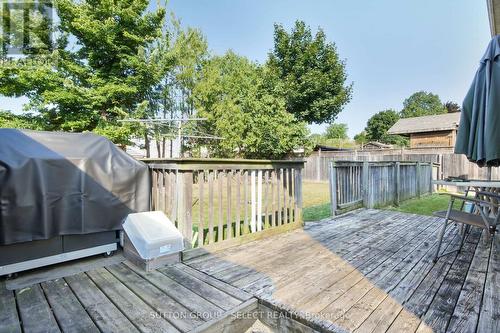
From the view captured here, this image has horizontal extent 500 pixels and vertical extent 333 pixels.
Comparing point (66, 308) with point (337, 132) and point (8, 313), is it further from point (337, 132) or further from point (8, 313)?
point (337, 132)

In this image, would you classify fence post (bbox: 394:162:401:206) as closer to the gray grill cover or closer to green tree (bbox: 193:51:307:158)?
the gray grill cover

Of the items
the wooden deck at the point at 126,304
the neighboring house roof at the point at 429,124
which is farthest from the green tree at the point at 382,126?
the wooden deck at the point at 126,304

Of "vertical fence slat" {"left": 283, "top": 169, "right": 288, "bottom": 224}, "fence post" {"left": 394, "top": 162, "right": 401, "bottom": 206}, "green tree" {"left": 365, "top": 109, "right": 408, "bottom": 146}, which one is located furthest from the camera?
"green tree" {"left": 365, "top": 109, "right": 408, "bottom": 146}

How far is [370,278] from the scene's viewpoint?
91.0 inches

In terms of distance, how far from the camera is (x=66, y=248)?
2.56m

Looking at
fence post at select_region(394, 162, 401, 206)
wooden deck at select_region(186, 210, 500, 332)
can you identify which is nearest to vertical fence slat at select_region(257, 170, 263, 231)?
wooden deck at select_region(186, 210, 500, 332)

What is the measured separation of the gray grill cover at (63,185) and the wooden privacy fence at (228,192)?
36 centimetres

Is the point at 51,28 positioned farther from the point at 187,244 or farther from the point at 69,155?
the point at 187,244

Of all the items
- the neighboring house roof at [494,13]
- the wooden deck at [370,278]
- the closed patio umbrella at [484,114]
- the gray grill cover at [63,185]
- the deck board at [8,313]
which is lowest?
the wooden deck at [370,278]

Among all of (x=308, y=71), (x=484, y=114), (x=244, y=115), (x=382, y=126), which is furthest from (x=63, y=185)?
(x=382, y=126)

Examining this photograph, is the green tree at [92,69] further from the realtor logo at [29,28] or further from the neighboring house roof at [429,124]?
the neighboring house roof at [429,124]

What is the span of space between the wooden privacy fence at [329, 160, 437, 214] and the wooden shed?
35.3 feet

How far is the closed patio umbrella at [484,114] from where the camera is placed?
213cm

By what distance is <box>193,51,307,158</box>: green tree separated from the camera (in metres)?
13.8
